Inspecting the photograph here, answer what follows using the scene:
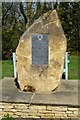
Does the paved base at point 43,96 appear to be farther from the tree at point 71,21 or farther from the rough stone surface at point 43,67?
the tree at point 71,21

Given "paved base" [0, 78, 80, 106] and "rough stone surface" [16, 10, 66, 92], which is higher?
"rough stone surface" [16, 10, 66, 92]

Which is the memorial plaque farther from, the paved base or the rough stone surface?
the paved base

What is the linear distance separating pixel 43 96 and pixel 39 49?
36.6 inches

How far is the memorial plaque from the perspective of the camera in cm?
527

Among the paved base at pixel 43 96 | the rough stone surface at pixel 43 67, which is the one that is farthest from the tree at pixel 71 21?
the rough stone surface at pixel 43 67

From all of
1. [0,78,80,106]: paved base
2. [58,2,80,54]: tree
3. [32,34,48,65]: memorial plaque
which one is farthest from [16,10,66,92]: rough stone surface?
[58,2,80,54]: tree

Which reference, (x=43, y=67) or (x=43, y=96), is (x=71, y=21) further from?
(x=43, y=96)

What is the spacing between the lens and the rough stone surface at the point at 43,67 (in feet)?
17.1

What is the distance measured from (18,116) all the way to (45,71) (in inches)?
39.5

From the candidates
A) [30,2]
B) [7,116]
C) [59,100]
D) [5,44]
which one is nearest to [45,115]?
[59,100]

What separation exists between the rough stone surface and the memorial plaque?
6 cm

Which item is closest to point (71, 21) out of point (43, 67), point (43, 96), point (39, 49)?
point (39, 49)

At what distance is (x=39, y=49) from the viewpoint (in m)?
5.34

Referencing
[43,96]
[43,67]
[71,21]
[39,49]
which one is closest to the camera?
[43,96]
